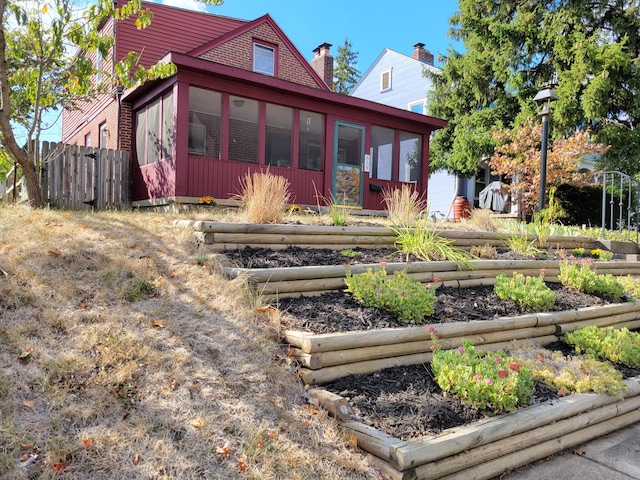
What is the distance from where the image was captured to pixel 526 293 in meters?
4.54

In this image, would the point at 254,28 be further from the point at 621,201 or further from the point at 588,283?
the point at 588,283

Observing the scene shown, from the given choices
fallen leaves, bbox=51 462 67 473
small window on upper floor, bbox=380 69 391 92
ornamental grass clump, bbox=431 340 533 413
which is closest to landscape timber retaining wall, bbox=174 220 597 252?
ornamental grass clump, bbox=431 340 533 413

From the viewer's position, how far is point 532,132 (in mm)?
12883

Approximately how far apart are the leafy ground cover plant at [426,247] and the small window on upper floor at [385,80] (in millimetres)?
17897

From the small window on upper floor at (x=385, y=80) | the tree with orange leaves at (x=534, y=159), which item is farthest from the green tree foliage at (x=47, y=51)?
the small window on upper floor at (x=385, y=80)

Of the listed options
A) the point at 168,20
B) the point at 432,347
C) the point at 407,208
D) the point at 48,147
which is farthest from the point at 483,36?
the point at 432,347

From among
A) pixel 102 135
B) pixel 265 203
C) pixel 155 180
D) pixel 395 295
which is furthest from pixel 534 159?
pixel 102 135

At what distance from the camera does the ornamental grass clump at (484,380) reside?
2.86 m

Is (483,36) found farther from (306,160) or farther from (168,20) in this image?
(168,20)

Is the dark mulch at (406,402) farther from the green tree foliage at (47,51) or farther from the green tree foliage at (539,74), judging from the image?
the green tree foliage at (539,74)

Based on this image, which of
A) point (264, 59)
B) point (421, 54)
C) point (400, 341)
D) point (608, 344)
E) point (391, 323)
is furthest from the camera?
point (421, 54)

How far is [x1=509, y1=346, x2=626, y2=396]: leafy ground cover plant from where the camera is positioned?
11.1 feet

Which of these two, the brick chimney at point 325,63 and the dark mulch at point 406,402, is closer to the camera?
the dark mulch at point 406,402

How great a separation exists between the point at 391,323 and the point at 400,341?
263mm
